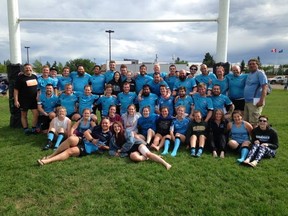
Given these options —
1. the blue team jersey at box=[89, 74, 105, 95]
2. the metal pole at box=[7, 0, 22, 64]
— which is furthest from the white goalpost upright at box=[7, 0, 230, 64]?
the blue team jersey at box=[89, 74, 105, 95]

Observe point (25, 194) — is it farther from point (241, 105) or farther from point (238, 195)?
point (241, 105)

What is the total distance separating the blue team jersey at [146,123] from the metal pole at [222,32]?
2.69 metres

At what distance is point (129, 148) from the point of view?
5.53 meters

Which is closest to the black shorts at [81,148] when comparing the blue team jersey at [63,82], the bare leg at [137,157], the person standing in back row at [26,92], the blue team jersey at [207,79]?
the bare leg at [137,157]

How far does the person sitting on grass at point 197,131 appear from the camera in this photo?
5891 millimetres

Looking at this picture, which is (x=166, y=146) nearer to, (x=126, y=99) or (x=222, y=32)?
(x=126, y=99)

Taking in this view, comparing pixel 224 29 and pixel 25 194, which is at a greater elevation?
pixel 224 29

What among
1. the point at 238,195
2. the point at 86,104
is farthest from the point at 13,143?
the point at 238,195

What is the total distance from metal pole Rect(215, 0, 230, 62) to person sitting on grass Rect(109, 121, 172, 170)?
365cm

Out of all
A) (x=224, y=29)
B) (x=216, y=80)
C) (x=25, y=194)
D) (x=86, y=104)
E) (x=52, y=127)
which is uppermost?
(x=224, y=29)

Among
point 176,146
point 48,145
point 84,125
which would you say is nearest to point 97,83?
point 84,125

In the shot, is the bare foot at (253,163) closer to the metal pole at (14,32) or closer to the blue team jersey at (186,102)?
the blue team jersey at (186,102)

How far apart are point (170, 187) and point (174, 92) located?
3176 millimetres

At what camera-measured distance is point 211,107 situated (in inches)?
256
